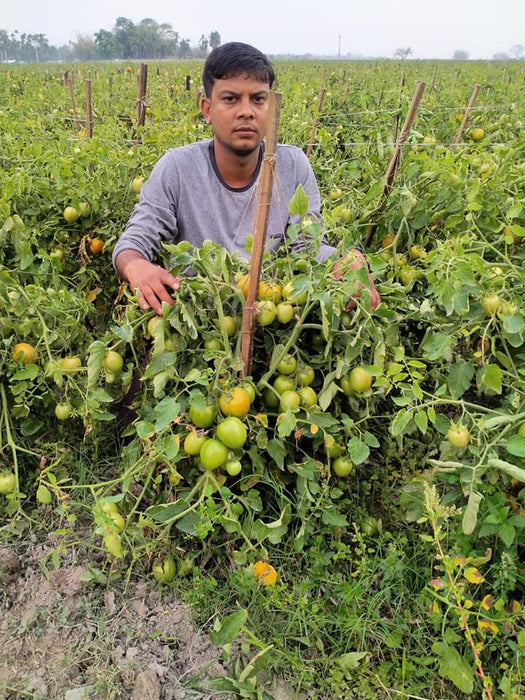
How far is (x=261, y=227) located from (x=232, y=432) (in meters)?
0.56

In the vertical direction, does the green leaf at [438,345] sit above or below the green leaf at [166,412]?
above

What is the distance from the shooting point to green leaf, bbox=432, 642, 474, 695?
1320mm

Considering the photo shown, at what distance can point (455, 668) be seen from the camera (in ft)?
4.41

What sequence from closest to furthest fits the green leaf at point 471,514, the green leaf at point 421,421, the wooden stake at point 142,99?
the green leaf at point 471,514 < the green leaf at point 421,421 < the wooden stake at point 142,99

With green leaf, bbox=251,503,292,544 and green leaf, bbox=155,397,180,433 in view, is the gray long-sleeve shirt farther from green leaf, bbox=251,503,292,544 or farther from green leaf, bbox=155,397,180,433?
green leaf, bbox=251,503,292,544

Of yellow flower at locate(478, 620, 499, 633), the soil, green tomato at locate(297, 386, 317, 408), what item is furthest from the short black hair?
yellow flower at locate(478, 620, 499, 633)

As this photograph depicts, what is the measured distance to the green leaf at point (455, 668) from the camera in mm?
1320

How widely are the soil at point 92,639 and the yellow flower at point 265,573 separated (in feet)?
0.78

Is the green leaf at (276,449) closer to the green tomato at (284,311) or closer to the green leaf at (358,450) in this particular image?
the green leaf at (358,450)

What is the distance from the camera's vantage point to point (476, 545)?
5.25 feet

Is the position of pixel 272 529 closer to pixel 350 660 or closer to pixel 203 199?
pixel 350 660

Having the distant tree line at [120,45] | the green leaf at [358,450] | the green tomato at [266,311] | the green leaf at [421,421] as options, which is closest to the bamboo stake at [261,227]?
the green tomato at [266,311]

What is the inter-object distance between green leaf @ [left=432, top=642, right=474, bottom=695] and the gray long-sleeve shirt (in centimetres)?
145

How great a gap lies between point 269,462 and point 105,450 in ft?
2.59
